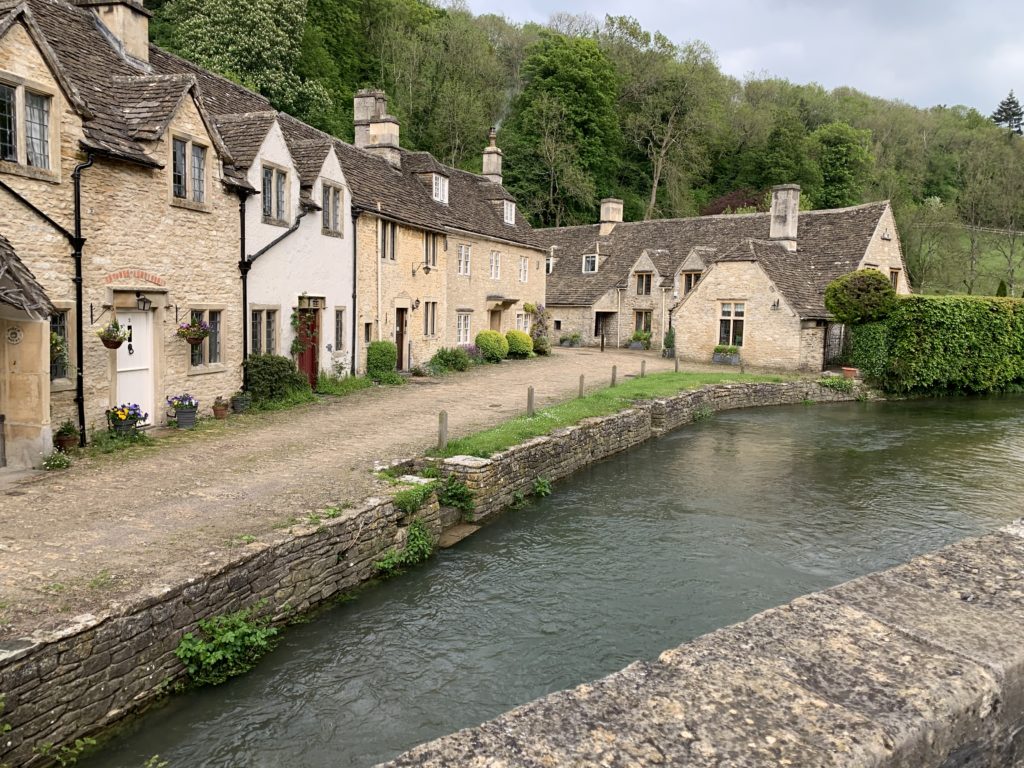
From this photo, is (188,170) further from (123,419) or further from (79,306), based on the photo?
(123,419)

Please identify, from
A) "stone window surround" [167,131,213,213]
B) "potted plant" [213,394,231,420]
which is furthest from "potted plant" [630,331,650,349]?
"stone window surround" [167,131,213,213]

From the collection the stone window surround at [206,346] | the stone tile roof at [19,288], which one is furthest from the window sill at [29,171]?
the stone window surround at [206,346]

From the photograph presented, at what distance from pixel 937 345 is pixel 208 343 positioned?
29.8 meters

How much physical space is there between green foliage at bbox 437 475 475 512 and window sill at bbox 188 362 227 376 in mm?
7359

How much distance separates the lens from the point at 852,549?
1261 cm

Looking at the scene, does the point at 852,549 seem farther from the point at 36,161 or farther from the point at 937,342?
the point at 937,342

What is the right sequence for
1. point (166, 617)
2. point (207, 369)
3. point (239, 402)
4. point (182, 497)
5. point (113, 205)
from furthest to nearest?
Result: 1. point (239, 402)
2. point (207, 369)
3. point (113, 205)
4. point (182, 497)
5. point (166, 617)

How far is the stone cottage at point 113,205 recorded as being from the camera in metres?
12.8

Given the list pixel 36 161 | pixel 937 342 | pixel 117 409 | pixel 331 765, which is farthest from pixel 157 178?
pixel 937 342

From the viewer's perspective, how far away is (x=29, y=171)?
41.6 feet

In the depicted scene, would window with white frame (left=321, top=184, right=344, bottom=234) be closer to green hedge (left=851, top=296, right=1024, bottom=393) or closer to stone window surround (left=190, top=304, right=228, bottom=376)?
stone window surround (left=190, top=304, right=228, bottom=376)

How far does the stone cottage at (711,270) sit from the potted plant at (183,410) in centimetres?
2687

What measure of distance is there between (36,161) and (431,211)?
62.3 feet

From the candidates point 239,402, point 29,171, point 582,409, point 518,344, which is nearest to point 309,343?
point 239,402
